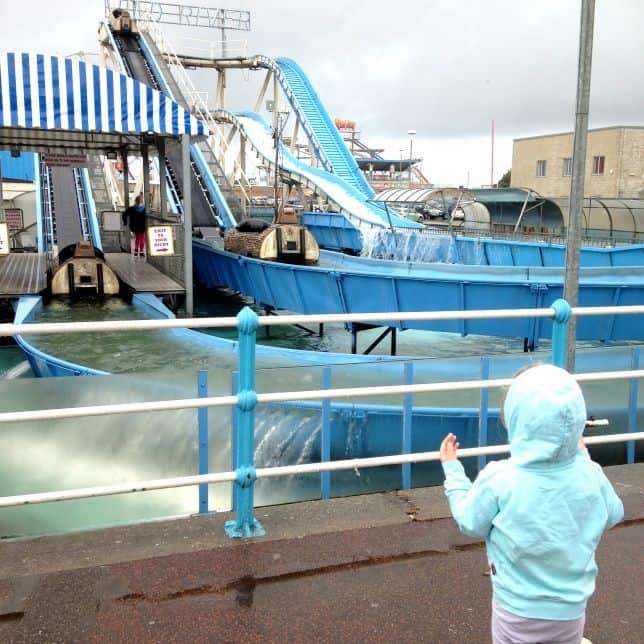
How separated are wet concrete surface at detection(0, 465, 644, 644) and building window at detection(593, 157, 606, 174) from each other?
3762 centimetres

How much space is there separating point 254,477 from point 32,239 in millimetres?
23064

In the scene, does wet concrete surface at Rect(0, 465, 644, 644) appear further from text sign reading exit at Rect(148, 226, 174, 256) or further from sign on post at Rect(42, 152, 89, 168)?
sign on post at Rect(42, 152, 89, 168)

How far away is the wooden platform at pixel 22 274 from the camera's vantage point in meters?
13.6

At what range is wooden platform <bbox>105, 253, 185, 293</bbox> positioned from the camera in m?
13.8

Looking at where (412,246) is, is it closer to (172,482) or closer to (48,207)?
(48,207)

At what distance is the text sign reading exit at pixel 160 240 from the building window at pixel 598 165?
3082 cm

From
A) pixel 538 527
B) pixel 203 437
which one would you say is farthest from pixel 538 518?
pixel 203 437

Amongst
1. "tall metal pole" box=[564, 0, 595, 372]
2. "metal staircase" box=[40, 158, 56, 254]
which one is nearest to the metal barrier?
"tall metal pole" box=[564, 0, 595, 372]

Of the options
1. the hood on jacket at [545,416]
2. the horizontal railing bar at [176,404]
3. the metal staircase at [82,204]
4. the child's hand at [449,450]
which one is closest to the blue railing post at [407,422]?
the horizontal railing bar at [176,404]

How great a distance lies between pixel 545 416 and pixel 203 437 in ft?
8.96

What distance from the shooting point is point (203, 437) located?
4215 mm

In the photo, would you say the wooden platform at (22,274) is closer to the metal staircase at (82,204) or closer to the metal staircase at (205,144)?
the metal staircase at (82,204)

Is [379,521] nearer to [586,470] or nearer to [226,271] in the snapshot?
[586,470]

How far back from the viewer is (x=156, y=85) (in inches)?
1115
